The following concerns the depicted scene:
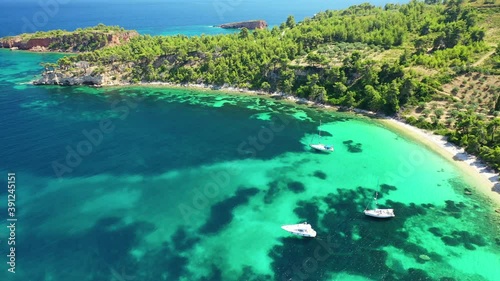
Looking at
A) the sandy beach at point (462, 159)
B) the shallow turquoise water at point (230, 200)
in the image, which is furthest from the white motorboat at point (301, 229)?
the sandy beach at point (462, 159)

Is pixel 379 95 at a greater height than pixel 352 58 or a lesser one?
lesser

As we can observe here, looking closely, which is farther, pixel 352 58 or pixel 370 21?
pixel 370 21

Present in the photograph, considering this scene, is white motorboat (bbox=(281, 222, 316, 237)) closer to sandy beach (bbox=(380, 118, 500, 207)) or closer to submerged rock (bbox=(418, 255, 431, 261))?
submerged rock (bbox=(418, 255, 431, 261))

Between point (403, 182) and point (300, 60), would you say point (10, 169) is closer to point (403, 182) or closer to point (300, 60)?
point (403, 182)

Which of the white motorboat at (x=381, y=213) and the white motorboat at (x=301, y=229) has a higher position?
the white motorboat at (x=381, y=213)

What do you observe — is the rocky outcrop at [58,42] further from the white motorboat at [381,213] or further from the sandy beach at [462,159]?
the white motorboat at [381,213]

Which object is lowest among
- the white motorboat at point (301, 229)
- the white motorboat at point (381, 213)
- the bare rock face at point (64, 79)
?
the white motorboat at point (301, 229)

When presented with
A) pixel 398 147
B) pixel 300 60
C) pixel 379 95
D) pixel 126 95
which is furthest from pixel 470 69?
pixel 126 95

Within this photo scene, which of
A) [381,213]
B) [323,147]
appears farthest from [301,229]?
[323,147]
